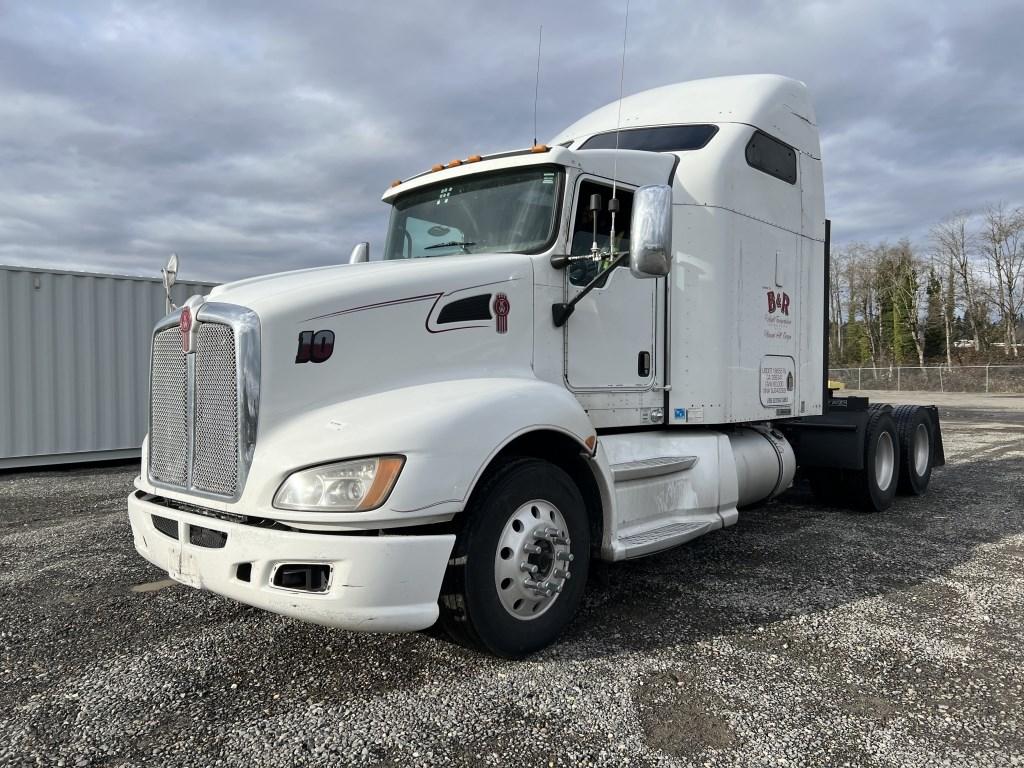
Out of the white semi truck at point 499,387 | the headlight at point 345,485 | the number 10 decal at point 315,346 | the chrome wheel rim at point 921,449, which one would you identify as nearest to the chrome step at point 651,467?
the white semi truck at point 499,387

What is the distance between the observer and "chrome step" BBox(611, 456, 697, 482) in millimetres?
4398

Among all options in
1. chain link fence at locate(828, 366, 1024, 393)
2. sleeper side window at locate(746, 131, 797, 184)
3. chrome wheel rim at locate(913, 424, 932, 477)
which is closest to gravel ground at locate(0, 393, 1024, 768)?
chrome wheel rim at locate(913, 424, 932, 477)

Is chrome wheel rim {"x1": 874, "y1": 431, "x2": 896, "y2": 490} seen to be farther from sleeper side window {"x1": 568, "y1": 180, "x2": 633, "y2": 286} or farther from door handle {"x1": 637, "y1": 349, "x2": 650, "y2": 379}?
sleeper side window {"x1": 568, "y1": 180, "x2": 633, "y2": 286}

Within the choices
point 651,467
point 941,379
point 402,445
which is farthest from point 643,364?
point 941,379

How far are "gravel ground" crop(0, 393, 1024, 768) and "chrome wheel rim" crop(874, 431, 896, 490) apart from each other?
2.17 m

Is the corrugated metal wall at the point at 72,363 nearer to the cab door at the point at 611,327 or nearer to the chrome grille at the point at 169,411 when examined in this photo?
the chrome grille at the point at 169,411

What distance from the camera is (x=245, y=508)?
3.16 m

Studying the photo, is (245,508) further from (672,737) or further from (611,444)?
(611,444)

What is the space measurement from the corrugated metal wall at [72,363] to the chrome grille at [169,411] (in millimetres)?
7028

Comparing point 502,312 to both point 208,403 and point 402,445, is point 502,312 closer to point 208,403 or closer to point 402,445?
point 402,445

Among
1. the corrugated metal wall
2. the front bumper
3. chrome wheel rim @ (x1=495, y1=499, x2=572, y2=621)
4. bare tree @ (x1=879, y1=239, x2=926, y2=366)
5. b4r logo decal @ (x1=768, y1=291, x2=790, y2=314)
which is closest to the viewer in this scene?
the front bumper

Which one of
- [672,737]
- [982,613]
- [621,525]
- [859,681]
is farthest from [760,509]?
[672,737]

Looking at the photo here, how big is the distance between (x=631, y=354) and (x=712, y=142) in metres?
1.83

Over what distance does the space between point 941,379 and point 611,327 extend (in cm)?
3690
